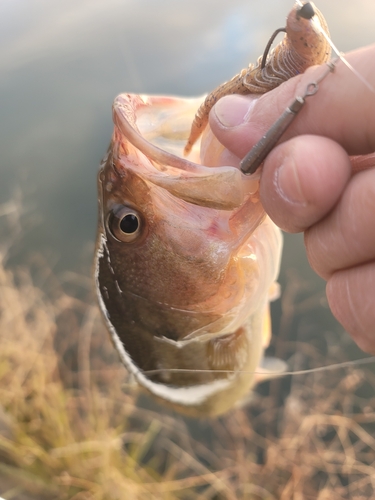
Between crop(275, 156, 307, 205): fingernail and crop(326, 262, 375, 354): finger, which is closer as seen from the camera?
crop(275, 156, 307, 205): fingernail

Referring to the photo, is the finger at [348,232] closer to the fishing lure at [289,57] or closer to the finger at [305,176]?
the finger at [305,176]

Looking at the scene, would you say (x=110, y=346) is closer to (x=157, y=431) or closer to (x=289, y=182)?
(x=157, y=431)

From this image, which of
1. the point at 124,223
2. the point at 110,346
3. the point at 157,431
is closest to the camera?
the point at 124,223

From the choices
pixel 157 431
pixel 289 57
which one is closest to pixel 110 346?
pixel 157 431

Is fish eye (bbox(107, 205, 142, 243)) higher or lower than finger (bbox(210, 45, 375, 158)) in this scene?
lower

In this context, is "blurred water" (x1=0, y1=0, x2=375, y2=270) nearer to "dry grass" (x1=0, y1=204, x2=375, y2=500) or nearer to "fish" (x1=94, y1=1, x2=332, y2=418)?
"dry grass" (x1=0, y1=204, x2=375, y2=500)

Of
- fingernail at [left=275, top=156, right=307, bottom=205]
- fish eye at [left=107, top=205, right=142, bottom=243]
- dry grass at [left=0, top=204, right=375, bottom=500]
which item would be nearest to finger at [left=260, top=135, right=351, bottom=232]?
fingernail at [left=275, top=156, right=307, bottom=205]

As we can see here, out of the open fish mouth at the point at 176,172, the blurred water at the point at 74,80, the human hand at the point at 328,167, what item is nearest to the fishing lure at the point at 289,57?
the human hand at the point at 328,167

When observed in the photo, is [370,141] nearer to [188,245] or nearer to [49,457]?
[188,245]
